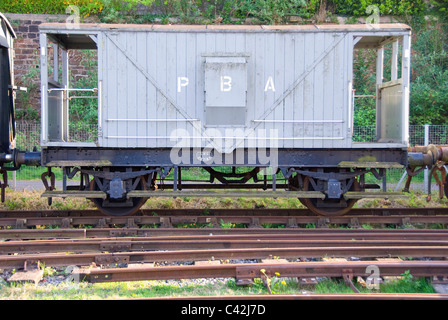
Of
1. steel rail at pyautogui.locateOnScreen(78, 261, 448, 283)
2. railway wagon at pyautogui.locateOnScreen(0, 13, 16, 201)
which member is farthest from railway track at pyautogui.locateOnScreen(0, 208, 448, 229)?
steel rail at pyautogui.locateOnScreen(78, 261, 448, 283)

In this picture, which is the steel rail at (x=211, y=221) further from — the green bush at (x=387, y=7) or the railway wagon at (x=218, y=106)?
the green bush at (x=387, y=7)

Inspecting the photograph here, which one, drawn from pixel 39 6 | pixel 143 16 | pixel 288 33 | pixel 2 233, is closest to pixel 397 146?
pixel 288 33

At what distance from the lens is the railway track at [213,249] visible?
546cm

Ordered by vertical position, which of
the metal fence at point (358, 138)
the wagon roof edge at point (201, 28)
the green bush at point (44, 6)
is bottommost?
the metal fence at point (358, 138)

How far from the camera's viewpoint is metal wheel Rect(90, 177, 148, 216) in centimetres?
850

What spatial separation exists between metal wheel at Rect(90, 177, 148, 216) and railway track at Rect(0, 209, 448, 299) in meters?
0.30

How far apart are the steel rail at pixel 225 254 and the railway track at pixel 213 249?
0.04ft

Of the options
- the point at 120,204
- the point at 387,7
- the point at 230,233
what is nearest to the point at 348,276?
the point at 230,233

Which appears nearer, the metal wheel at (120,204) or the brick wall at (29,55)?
the metal wheel at (120,204)

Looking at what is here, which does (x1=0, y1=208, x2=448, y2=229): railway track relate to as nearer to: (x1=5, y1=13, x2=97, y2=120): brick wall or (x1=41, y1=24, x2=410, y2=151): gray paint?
(x1=41, y1=24, x2=410, y2=151): gray paint

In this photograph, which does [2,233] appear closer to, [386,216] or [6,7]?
[386,216]

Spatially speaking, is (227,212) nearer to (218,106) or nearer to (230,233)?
(230,233)

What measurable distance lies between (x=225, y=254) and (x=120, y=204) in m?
3.14

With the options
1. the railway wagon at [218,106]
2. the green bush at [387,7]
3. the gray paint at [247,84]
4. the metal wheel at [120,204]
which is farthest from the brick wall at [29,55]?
the green bush at [387,7]
